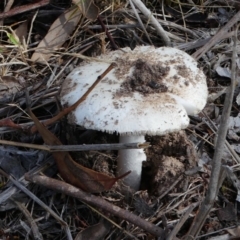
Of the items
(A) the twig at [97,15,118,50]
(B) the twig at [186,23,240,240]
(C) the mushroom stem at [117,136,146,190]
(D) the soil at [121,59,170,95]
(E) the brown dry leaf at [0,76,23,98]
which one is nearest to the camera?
(B) the twig at [186,23,240,240]

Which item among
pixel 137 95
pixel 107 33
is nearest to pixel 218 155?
pixel 137 95

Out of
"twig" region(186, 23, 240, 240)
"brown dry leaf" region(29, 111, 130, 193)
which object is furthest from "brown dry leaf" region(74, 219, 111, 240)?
"twig" region(186, 23, 240, 240)

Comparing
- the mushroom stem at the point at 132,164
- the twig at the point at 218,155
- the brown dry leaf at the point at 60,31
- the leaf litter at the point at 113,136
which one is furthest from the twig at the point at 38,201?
the brown dry leaf at the point at 60,31

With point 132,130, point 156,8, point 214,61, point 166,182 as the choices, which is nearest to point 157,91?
point 132,130

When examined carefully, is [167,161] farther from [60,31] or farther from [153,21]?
[60,31]

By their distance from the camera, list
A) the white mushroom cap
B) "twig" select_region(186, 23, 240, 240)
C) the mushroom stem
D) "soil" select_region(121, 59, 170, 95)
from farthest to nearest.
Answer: the mushroom stem
"soil" select_region(121, 59, 170, 95)
the white mushroom cap
"twig" select_region(186, 23, 240, 240)

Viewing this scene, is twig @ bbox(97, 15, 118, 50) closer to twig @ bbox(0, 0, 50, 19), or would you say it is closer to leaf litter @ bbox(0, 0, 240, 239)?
leaf litter @ bbox(0, 0, 240, 239)
